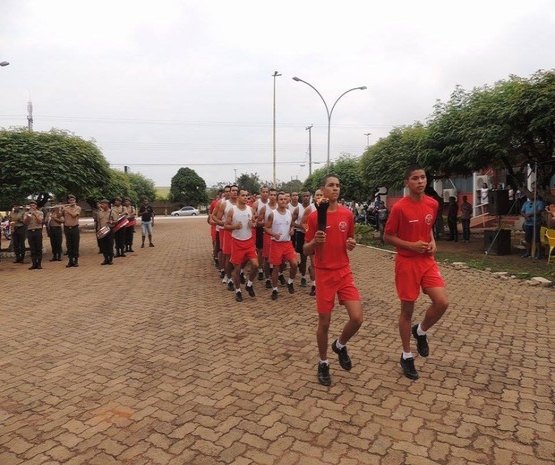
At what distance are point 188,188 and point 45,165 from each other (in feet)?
177

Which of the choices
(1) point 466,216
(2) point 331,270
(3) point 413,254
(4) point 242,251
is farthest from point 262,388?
(1) point 466,216

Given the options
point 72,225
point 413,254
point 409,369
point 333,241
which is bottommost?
point 409,369

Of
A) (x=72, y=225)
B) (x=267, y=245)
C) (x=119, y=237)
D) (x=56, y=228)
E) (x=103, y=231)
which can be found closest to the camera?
(x=267, y=245)

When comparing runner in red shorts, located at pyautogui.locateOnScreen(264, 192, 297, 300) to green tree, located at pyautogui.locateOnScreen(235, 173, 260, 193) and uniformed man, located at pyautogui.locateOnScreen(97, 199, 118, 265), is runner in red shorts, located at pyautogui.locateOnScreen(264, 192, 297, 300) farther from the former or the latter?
green tree, located at pyautogui.locateOnScreen(235, 173, 260, 193)

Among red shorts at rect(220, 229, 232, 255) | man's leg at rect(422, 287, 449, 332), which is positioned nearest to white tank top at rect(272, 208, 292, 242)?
red shorts at rect(220, 229, 232, 255)

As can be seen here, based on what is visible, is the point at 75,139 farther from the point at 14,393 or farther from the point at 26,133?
the point at 14,393

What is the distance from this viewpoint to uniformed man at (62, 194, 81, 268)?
12453 millimetres

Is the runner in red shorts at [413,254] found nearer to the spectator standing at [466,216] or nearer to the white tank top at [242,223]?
the white tank top at [242,223]

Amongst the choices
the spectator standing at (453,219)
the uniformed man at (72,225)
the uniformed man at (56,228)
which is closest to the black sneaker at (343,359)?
the uniformed man at (72,225)

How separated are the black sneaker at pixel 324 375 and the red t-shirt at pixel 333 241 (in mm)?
914

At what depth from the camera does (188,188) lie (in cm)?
6794

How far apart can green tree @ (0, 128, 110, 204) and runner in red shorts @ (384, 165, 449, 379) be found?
515 inches

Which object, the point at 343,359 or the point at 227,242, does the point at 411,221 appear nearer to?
the point at 343,359

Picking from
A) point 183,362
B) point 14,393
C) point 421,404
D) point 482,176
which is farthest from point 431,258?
point 482,176
